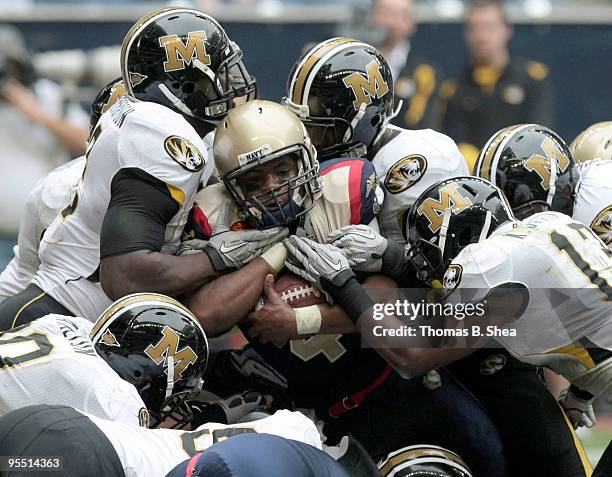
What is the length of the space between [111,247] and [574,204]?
2029mm

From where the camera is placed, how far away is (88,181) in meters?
4.93

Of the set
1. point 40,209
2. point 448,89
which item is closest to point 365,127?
point 40,209

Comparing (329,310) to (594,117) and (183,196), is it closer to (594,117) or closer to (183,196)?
(183,196)

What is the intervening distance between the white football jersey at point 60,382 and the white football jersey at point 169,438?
0.25 meters

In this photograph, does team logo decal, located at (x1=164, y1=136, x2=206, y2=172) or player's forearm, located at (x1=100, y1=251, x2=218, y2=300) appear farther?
team logo decal, located at (x1=164, y1=136, x2=206, y2=172)

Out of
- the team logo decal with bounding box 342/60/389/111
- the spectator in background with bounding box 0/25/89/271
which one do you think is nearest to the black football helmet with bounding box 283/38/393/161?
the team logo decal with bounding box 342/60/389/111

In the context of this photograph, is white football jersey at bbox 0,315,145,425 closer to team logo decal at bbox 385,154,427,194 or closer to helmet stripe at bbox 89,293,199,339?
helmet stripe at bbox 89,293,199,339

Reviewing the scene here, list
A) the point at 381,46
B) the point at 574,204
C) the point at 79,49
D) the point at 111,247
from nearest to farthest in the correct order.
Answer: the point at 111,247
the point at 574,204
the point at 381,46
the point at 79,49

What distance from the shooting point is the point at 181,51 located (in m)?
4.94

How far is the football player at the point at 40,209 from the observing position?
5.76 metres

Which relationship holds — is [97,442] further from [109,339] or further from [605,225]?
[605,225]

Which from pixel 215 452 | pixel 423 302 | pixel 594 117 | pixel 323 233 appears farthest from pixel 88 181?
pixel 594 117

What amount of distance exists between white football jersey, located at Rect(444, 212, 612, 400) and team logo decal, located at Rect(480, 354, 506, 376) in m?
0.38

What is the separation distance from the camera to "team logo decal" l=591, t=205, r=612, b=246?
5375 mm
